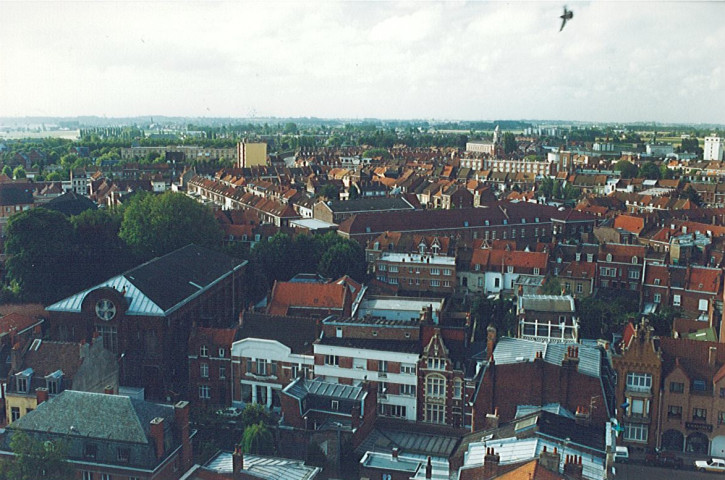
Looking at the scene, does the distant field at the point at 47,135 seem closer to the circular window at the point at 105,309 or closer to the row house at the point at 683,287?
the circular window at the point at 105,309

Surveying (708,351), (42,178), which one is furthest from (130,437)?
(42,178)

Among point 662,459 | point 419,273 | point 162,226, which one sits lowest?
point 662,459

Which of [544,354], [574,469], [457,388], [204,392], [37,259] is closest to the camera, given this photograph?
[574,469]

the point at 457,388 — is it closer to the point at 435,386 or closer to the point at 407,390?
the point at 435,386

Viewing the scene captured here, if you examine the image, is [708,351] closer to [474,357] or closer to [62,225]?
[474,357]

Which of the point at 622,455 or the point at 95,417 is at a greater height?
the point at 95,417

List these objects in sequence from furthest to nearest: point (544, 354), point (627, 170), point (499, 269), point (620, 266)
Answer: point (627, 170) < point (499, 269) < point (620, 266) < point (544, 354)

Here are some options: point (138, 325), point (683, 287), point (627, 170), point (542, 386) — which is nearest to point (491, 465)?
point (542, 386)

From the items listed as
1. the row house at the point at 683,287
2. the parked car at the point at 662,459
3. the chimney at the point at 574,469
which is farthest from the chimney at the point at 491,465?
the row house at the point at 683,287
